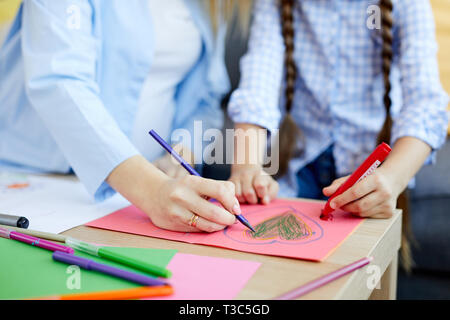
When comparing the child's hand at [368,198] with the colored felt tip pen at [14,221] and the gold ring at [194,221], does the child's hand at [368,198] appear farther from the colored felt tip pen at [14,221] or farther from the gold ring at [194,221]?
the colored felt tip pen at [14,221]

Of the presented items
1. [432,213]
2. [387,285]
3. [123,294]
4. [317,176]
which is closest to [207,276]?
[123,294]

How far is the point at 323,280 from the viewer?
33 centimetres

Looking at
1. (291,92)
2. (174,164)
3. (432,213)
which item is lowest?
(432,213)

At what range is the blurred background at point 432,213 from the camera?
1063 millimetres

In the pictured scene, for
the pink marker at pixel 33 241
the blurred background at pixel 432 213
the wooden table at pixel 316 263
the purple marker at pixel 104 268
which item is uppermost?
the purple marker at pixel 104 268

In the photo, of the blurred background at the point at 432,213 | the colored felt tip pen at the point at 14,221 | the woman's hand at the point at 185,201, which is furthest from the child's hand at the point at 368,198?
the blurred background at the point at 432,213

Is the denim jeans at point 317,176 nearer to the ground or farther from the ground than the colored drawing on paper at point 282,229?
nearer to the ground

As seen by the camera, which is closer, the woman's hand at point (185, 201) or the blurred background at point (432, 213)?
the woman's hand at point (185, 201)

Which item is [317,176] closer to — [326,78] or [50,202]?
[326,78]

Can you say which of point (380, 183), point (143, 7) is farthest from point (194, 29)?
point (380, 183)

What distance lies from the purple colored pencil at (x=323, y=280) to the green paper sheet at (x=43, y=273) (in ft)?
0.41

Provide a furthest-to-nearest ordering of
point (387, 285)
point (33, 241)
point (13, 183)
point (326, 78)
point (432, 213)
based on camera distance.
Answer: point (432, 213) < point (326, 78) < point (13, 183) < point (387, 285) < point (33, 241)

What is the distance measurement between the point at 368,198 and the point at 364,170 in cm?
4
